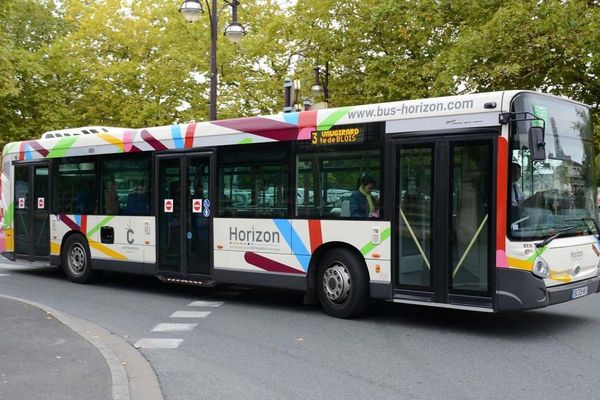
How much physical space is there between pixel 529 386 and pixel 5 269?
Result: 13.1m

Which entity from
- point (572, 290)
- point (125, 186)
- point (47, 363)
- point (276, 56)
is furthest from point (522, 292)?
point (276, 56)

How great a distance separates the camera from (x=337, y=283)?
8.98 metres

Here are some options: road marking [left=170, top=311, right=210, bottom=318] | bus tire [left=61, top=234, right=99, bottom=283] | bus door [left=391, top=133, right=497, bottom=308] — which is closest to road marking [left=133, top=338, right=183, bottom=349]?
road marking [left=170, top=311, right=210, bottom=318]

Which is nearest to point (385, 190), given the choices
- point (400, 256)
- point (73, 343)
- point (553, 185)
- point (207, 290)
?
point (400, 256)

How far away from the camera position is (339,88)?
23906 millimetres

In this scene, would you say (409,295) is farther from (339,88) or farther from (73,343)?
(339,88)

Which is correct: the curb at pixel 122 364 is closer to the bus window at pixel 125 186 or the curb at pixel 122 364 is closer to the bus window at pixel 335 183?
the bus window at pixel 335 183

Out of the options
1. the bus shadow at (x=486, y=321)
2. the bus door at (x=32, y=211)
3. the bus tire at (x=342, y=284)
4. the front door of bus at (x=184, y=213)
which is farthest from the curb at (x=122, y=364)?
the bus door at (x=32, y=211)

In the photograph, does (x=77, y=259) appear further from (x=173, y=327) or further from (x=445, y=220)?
(x=445, y=220)

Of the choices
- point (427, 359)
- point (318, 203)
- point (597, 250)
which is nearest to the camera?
point (427, 359)

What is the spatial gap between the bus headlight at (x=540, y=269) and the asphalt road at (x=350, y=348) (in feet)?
2.38

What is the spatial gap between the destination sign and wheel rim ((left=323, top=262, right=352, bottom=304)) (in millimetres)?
1620

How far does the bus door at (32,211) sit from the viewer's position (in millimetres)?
13680

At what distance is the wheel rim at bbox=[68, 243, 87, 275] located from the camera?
12883 millimetres
